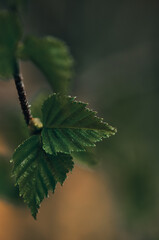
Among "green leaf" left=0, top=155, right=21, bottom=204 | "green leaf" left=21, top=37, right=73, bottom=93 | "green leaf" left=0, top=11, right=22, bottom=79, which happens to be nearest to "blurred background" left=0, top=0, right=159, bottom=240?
"green leaf" left=0, top=155, right=21, bottom=204

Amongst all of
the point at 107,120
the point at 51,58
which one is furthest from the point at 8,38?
the point at 107,120

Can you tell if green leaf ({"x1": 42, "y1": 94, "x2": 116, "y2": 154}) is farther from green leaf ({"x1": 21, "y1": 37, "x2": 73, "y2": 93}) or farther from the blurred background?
the blurred background

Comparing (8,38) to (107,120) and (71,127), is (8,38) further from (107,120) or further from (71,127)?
(107,120)

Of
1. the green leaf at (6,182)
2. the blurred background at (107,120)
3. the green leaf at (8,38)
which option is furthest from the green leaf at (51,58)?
the green leaf at (6,182)

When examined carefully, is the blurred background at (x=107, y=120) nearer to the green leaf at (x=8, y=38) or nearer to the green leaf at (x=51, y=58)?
the green leaf at (x=51, y=58)

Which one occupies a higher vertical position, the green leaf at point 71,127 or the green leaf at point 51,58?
the green leaf at point 51,58

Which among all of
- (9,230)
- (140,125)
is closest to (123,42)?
(140,125)
